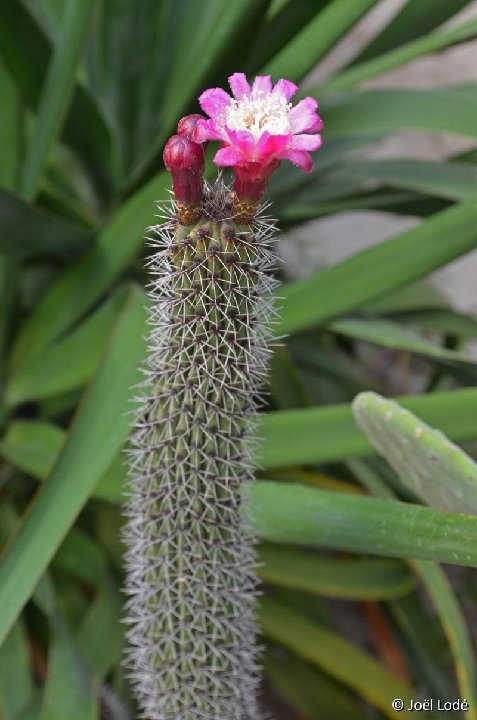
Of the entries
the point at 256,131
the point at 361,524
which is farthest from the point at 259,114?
the point at 361,524

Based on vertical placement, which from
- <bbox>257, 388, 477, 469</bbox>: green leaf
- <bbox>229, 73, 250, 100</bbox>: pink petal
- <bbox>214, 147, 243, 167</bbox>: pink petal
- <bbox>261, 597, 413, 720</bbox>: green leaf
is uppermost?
<bbox>257, 388, 477, 469</bbox>: green leaf

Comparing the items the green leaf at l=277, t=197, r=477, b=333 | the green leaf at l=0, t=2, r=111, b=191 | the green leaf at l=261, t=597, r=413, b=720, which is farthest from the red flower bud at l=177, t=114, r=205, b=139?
the green leaf at l=261, t=597, r=413, b=720

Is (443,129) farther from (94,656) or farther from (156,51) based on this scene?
(94,656)

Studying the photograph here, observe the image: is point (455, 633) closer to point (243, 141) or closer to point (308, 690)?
point (308, 690)

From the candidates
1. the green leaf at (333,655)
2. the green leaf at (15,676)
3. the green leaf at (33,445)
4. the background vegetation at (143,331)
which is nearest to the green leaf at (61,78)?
the background vegetation at (143,331)

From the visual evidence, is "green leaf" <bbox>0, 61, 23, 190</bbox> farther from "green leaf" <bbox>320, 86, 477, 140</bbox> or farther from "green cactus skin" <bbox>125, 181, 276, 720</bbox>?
"green cactus skin" <bbox>125, 181, 276, 720</bbox>

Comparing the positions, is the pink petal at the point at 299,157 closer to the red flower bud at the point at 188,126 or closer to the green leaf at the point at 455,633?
the red flower bud at the point at 188,126

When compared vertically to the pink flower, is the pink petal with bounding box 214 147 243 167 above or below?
below

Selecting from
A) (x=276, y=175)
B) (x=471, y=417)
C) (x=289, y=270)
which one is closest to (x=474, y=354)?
(x=289, y=270)

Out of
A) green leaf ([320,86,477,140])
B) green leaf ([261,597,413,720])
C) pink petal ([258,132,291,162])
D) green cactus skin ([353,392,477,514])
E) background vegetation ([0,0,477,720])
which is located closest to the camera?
pink petal ([258,132,291,162])
